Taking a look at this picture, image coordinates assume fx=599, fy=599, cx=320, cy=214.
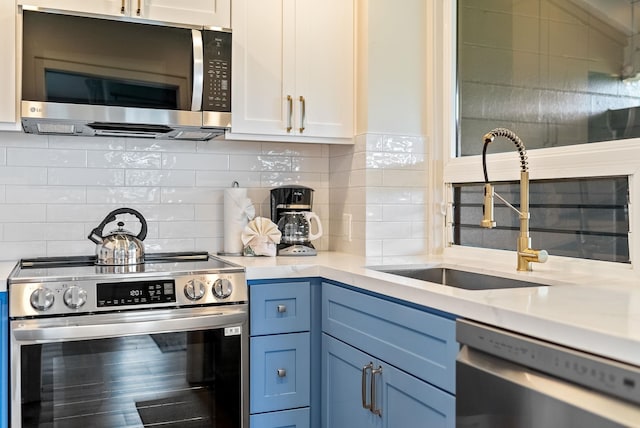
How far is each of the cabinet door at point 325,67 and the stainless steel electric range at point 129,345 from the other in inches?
32.5

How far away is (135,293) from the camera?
207 centimetres

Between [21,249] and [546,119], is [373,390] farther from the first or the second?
[21,249]

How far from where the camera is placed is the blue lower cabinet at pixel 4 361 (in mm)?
1910

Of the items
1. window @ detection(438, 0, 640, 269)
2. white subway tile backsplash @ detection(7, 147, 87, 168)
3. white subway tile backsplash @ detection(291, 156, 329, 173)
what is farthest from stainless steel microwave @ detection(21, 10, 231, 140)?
window @ detection(438, 0, 640, 269)

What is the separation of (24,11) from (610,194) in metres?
2.15

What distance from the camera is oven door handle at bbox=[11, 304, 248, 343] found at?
193cm

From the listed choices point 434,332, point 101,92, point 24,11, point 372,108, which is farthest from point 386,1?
point 434,332

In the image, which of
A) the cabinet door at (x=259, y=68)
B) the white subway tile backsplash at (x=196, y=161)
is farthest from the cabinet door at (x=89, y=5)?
the white subway tile backsplash at (x=196, y=161)

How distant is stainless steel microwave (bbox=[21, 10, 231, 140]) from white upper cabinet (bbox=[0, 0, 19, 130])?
0.06m

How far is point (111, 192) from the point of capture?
8.73 ft

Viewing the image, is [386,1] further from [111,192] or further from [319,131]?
[111,192]

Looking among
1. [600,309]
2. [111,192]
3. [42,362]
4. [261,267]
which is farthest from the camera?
[111,192]

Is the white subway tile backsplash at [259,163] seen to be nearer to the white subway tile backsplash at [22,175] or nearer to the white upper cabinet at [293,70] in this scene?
the white upper cabinet at [293,70]

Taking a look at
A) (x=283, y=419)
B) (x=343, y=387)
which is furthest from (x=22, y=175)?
(x=343, y=387)
